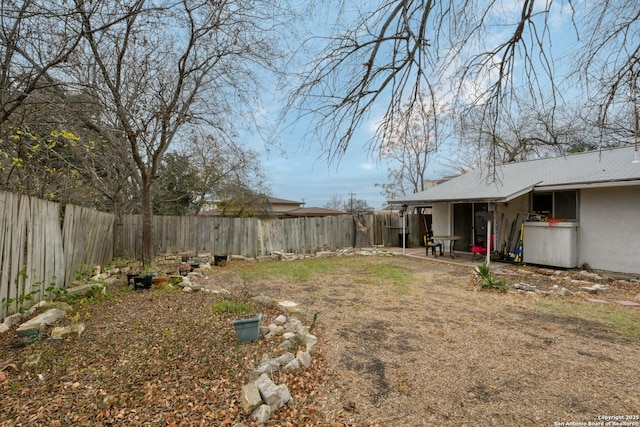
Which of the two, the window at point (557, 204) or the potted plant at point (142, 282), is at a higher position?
the window at point (557, 204)

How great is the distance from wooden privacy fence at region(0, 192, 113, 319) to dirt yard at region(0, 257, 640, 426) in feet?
2.18

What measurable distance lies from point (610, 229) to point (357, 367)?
8.09 m

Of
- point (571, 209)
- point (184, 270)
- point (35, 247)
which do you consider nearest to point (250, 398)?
point (35, 247)

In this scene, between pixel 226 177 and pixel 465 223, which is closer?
pixel 465 223

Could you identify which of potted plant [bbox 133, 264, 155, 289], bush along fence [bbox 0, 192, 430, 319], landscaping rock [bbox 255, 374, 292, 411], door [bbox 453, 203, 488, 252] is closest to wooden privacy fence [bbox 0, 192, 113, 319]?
bush along fence [bbox 0, 192, 430, 319]

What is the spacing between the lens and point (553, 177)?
8.78 m

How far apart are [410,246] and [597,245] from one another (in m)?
6.90

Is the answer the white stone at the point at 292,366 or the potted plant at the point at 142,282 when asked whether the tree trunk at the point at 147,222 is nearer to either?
the potted plant at the point at 142,282

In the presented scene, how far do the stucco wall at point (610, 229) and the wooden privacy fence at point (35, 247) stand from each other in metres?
11.1

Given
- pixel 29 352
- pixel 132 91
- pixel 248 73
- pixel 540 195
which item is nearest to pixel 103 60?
pixel 132 91

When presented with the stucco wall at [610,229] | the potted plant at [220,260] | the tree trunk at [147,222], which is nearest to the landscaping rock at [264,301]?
the tree trunk at [147,222]

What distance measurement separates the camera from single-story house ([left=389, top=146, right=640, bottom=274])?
24.2 feet

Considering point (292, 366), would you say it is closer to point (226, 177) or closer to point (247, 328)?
point (247, 328)

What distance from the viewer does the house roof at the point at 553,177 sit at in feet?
24.3
